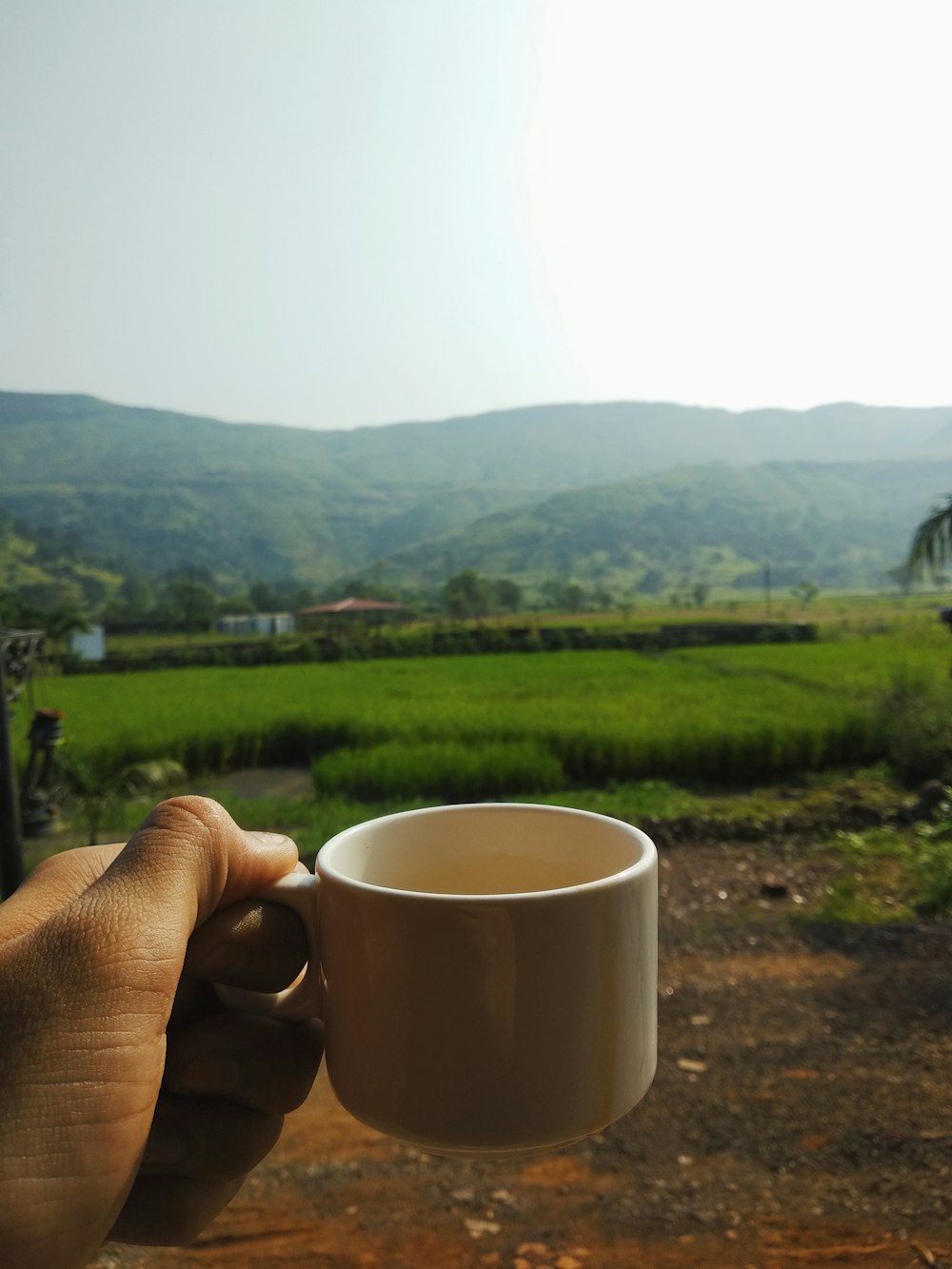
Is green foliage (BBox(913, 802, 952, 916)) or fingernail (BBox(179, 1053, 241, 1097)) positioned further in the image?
green foliage (BBox(913, 802, 952, 916))

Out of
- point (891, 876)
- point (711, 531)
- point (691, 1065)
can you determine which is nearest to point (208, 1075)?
point (691, 1065)

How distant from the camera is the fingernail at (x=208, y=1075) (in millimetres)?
402

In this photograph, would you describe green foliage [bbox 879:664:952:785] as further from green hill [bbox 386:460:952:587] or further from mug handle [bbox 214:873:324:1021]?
green hill [bbox 386:460:952:587]

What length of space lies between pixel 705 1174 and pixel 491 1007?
121 centimetres

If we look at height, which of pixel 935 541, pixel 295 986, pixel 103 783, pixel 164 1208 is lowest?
pixel 103 783

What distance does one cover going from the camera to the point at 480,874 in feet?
1.51

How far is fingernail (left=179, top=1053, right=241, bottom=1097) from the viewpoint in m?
0.40

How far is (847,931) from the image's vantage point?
213 centimetres

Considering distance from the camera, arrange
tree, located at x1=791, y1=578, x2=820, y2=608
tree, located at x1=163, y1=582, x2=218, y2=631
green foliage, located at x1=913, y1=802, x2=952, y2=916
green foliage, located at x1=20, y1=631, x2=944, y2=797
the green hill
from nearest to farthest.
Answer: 1. green foliage, located at x1=913, y1=802, x2=952, y2=916
2. green foliage, located at x1=20, y1=631, x2=944, y2=797
3. tree, located at x1=163, y1=582, x2=218, y2=631
4. tree, located at x1=791, y1=578, x2=820, y2=608
5. the green hill

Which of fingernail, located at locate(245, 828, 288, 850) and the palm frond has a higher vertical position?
the palm frond

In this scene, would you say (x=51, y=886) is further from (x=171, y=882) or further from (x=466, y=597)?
(x=466, y=597)

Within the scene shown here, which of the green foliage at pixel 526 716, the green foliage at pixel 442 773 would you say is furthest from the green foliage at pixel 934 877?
the green foliage at pixel 442 773

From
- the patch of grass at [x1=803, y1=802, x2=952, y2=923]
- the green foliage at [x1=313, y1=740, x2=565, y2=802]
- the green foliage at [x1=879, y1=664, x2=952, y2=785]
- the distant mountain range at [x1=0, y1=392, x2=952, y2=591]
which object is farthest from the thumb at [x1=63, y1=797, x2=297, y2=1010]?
the distant mountain range at [x1=0, y1=392, x2=952, y2=591]

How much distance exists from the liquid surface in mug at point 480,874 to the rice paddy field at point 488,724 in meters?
3.19
